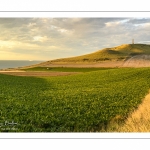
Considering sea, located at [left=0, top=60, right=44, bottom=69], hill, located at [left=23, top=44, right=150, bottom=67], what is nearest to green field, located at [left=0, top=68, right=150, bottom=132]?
hill, located at [left=23, top=44, right=150, bottom=67]

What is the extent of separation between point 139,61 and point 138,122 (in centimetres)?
237

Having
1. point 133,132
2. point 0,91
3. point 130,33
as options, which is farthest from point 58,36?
point 133,132

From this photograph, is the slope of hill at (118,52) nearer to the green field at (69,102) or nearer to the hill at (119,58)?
the hill at (119,58)

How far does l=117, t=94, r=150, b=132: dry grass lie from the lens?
6469 millimetres

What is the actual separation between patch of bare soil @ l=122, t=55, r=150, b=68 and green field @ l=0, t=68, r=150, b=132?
306 mm

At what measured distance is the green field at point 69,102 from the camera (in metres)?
6.62

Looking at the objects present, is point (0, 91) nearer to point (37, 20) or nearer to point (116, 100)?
point (37, 20)

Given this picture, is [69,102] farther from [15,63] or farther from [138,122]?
[138,122]

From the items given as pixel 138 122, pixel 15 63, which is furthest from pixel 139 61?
pixel 15 63

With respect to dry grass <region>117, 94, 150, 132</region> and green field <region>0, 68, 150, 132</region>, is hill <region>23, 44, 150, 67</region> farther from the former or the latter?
dry grass <region>117, 94, 150, 132</region>

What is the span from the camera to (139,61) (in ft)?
27.4
